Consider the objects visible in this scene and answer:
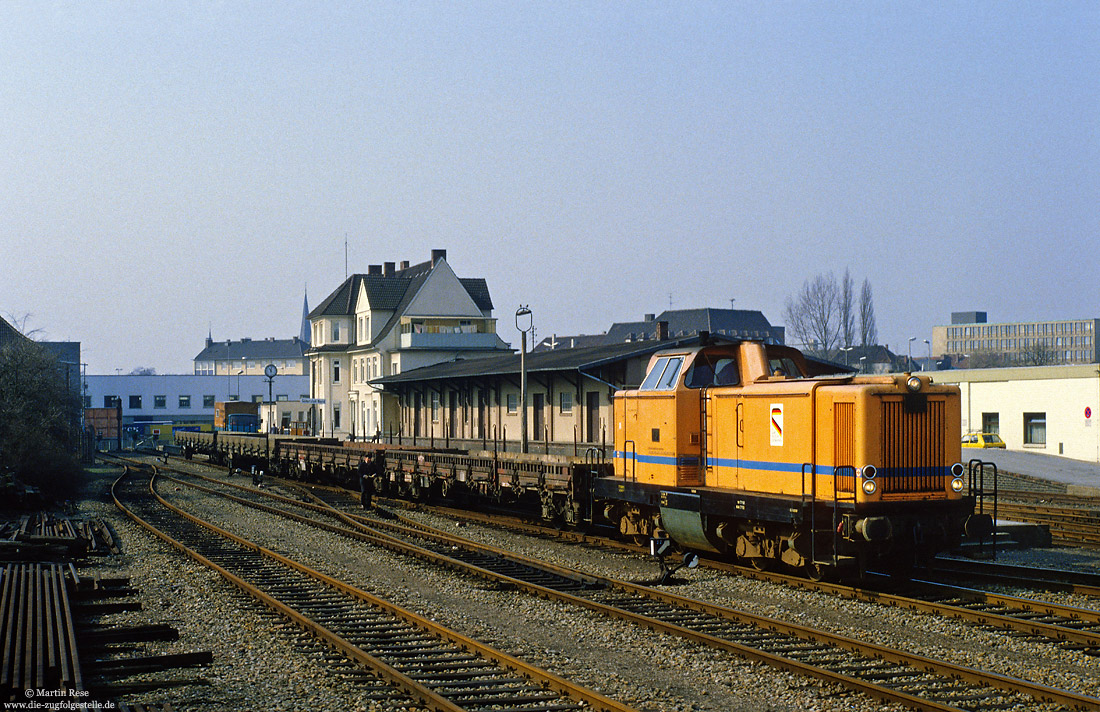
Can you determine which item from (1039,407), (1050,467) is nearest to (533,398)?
(1050,467)

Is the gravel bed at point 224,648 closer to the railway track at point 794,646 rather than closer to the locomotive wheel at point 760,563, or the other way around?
the railway track at point 794,646

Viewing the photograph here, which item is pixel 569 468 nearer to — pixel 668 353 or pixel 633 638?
pixel 668 353

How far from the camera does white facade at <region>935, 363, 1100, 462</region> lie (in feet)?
129

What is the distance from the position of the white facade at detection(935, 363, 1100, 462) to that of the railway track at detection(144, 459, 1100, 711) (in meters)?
32.4

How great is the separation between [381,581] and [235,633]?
3379 mm

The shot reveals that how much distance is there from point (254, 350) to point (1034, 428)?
147 metres

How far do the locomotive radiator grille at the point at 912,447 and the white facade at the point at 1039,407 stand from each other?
3072 cm

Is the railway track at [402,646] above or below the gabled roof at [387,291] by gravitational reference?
below

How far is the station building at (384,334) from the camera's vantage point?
65.3 m

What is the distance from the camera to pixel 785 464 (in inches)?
503

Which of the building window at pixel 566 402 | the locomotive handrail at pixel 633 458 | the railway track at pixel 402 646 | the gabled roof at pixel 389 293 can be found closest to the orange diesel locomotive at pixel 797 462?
the locomotive handrail at pixel 633 458

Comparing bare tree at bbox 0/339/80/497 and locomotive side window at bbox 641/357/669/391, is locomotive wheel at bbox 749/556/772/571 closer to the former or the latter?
locomotive side window at bbox 641/357/669/391

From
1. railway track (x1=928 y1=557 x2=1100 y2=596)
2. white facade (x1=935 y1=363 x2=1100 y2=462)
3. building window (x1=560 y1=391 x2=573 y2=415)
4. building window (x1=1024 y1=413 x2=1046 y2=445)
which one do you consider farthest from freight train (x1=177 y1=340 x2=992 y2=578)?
building window (x1=1024 y1=413 x2=1046 y2=445)

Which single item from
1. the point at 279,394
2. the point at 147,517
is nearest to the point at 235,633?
the point at 147,517
